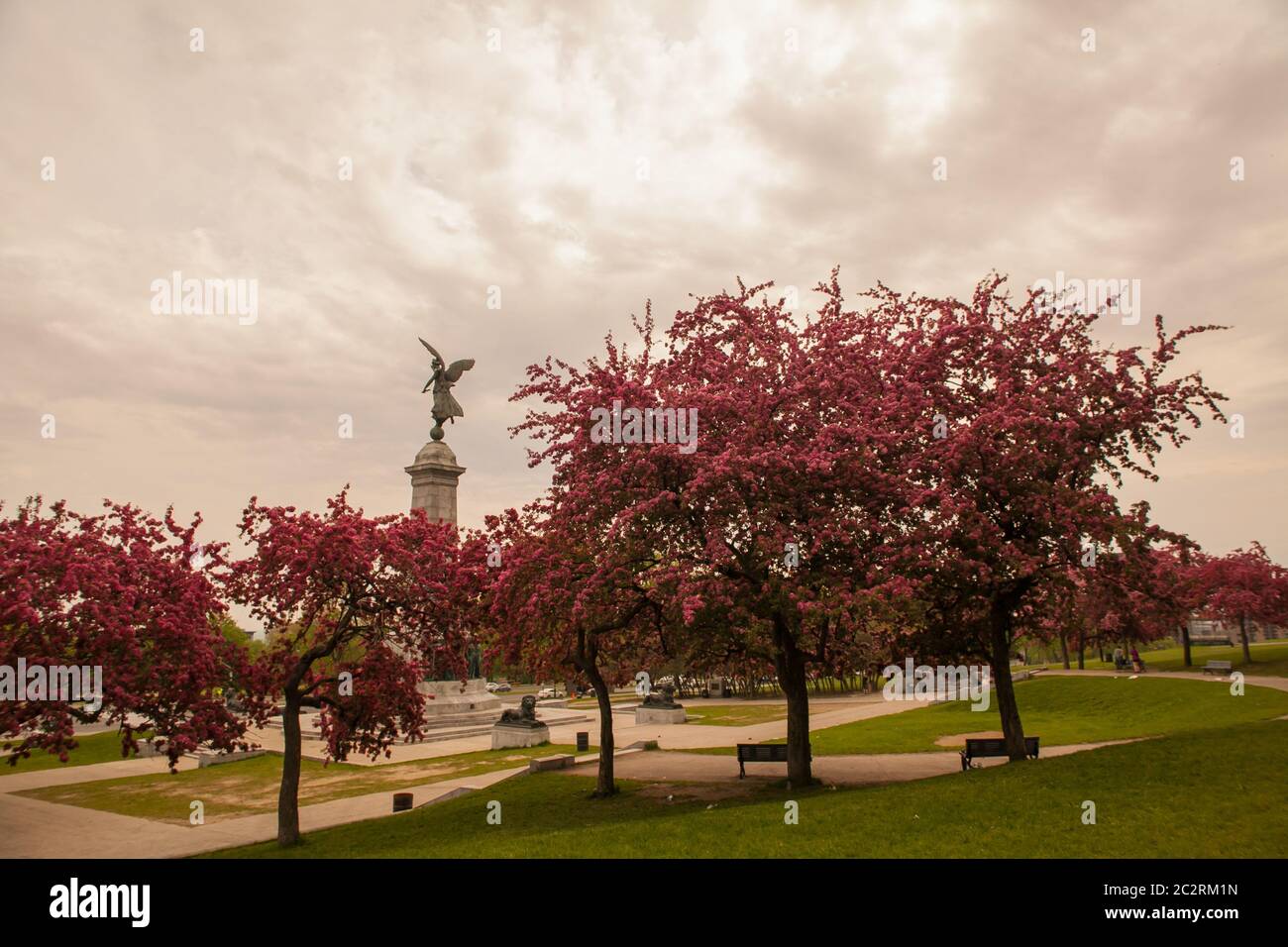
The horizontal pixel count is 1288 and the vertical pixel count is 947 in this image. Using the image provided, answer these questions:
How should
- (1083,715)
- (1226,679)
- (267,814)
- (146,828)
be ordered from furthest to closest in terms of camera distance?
(1226,679)
(1083,715)
(267,814)
(146,828)

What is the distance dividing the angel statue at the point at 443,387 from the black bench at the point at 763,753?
2589 cm

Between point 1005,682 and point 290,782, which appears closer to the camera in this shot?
point 290,782

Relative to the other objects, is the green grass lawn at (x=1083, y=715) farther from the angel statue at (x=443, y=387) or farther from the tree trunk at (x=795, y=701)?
the angel statue at (x=443, y=387)

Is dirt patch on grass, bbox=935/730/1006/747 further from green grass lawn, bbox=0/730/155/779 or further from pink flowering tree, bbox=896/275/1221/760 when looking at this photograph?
green grass lawn, bbox=0/730/155/779

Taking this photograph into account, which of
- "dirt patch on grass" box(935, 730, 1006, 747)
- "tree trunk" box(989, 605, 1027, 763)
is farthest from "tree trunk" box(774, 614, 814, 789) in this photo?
"dirt patch on grass" box(935, 730, 1006, 747)

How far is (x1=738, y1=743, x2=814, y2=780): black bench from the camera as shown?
19766 mm

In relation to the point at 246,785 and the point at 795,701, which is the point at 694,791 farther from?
the point at 246,785

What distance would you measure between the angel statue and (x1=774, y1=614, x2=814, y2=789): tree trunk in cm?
2735

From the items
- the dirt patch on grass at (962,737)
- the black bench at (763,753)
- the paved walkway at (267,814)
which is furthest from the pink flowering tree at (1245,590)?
the black bench at (763,753)

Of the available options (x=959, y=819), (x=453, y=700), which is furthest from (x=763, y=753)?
(x=453, y=700)

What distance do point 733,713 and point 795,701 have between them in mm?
28114

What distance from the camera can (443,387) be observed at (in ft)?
136
